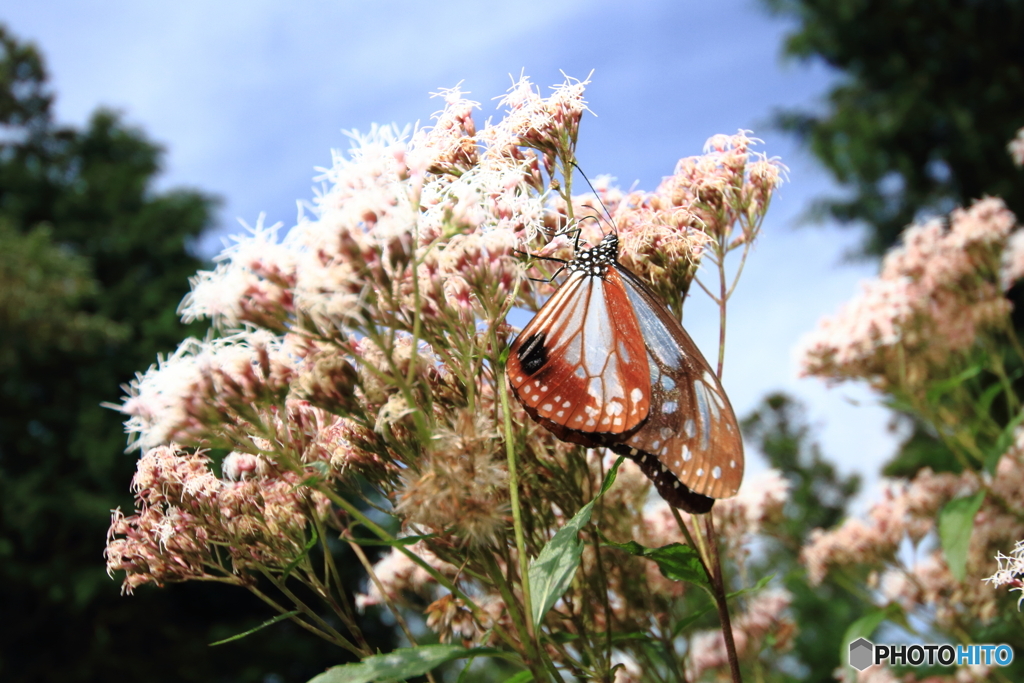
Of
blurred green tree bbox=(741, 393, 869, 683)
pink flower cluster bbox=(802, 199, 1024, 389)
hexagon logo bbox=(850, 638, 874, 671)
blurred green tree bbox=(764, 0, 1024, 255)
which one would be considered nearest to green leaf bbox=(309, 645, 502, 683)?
hexagon logo bbox=(850, 638, 874, 671)

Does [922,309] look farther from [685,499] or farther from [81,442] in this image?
[81,442]

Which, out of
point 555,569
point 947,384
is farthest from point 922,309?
point 555,569

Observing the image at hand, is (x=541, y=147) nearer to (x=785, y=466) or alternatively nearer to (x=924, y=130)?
(x=924, y=130)

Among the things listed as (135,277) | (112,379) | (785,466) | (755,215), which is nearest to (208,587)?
(112,379)

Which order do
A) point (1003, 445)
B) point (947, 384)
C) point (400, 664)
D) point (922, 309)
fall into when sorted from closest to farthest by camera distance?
point (400, 664) → point (1003, 445) → point (947, 384) → point (922, 309)

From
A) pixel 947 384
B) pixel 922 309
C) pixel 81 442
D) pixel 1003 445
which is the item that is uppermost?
pixel 81 442

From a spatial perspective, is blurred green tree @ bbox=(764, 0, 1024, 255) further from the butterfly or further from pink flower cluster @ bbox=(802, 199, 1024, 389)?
the butterfly
